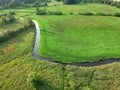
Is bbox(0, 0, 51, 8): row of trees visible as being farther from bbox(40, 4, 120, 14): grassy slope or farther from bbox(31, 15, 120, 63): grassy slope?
bbox(31, 15, 120, 63): grassy slope

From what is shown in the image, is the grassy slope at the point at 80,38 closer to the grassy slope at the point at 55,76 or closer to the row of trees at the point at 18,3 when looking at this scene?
the grassy slope at the point at 55,76

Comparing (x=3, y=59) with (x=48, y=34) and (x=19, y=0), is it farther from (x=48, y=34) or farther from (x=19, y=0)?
(x=19, y=0)

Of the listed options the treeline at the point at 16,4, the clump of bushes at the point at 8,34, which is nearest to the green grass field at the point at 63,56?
the clump of bushes at the point at 8,34

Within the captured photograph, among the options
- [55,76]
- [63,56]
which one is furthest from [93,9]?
[55,76]

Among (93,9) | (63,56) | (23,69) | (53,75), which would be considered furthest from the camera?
(93,9)

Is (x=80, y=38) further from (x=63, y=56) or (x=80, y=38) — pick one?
(x=63, y=56)

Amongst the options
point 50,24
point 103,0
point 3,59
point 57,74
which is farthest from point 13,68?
point 103,0

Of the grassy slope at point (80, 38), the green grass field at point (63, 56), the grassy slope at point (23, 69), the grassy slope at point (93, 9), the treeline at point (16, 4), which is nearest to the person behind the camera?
the green grass field at point (63, 56)

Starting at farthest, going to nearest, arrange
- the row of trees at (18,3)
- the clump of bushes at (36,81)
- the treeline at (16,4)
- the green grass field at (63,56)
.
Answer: the row of trees at (18,3)
the treeline at (16,4)
the green grass field at (63,56)
the clump of bushes at (36,81)
